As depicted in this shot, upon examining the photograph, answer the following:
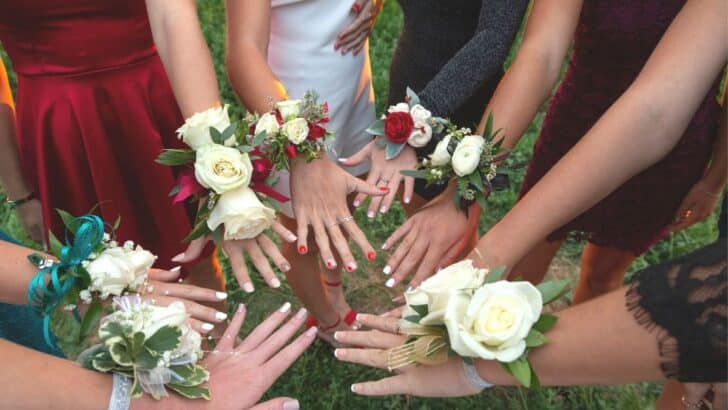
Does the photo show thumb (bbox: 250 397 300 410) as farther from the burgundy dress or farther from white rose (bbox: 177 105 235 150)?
the burgundy dress

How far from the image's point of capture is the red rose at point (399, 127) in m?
2.04

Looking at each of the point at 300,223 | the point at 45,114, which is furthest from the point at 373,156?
the point at 45,114

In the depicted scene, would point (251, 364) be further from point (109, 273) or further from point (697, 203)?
point (697, 203)

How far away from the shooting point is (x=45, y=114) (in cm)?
212

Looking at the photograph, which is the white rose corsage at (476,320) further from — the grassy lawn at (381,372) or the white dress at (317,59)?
the grassy lawn at (381,372)

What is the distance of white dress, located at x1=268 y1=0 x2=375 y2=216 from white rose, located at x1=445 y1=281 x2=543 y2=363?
→ 1006mm

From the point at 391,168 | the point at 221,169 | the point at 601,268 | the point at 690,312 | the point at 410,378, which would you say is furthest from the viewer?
the point at 601,268

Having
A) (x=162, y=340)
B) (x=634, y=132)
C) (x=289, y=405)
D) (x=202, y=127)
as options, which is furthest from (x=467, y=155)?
(x=162, y=340)

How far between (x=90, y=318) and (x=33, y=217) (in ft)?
2.95

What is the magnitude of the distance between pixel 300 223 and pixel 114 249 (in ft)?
1.88

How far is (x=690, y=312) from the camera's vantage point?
1206 millimetres

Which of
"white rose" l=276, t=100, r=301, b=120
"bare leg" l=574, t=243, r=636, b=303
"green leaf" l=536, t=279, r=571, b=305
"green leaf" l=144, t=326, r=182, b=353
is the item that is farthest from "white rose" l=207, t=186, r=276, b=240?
"bare leg" l=574, t=243, r=636, b=303

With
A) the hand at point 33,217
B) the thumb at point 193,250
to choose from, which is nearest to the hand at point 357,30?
the thumb at point 193,250

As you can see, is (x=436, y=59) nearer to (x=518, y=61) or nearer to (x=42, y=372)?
(x=518, y=61)
